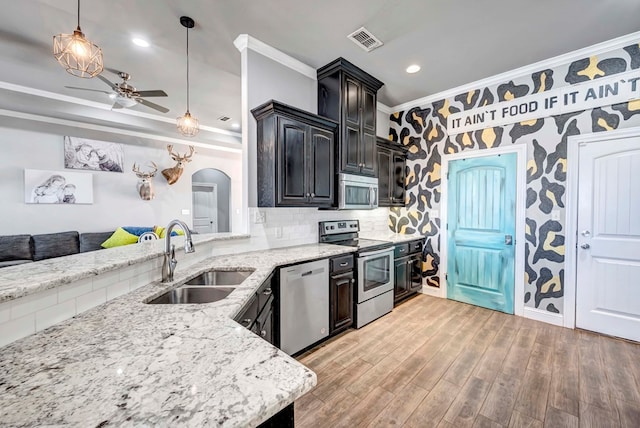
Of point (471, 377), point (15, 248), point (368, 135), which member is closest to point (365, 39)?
point (368, 135)

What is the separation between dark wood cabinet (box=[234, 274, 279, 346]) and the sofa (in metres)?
4.34

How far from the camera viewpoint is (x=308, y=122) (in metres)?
2.72

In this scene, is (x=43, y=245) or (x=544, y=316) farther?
(x=43, y=245)

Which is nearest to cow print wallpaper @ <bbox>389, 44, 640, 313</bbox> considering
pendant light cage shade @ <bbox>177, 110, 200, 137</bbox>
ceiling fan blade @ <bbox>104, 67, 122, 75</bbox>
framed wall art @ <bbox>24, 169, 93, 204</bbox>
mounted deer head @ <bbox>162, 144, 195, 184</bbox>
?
pendant light cage shade @ <bbox>177, 110, 200, 137</bbox>

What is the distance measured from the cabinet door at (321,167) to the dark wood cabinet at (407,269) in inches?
51.3

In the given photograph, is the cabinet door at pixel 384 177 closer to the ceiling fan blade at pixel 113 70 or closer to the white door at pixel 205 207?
the ceiling fan blade at pixel 113 70

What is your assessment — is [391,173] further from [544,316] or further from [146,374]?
[146,374]

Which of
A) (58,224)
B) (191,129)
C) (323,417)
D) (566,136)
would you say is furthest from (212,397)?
(58,224)

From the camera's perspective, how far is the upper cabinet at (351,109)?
9.93 ft

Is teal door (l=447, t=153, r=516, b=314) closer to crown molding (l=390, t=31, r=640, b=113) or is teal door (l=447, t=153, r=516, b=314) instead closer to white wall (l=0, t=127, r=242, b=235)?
crown molding (l=390, t=31, r=640, b=113)

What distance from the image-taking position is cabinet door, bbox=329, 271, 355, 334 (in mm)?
2623

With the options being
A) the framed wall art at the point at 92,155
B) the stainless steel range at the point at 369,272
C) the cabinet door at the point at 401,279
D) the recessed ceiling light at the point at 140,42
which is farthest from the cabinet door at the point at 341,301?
the framed wall art at the point at 92,155

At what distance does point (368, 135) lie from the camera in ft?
11.1

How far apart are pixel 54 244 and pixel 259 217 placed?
4.03 meters
